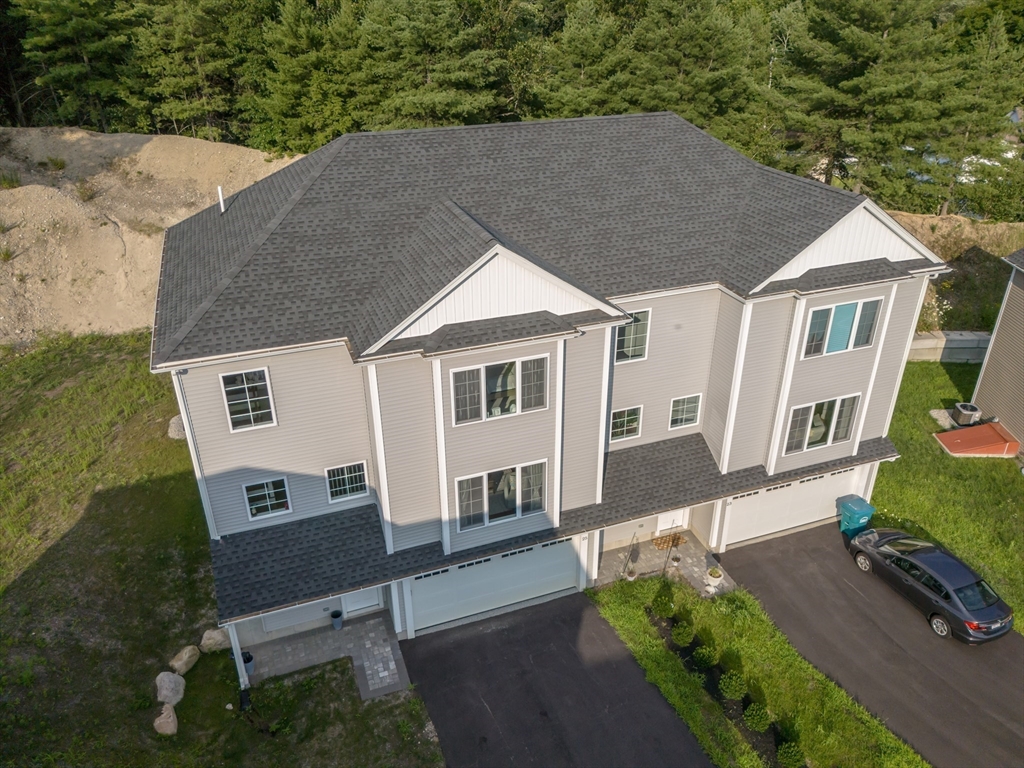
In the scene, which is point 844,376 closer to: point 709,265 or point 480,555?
point 709,265

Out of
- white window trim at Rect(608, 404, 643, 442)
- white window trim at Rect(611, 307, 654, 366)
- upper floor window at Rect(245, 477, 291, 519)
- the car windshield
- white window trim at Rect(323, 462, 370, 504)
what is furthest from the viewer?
white window trim at Rect(608, 404, 643, 442)

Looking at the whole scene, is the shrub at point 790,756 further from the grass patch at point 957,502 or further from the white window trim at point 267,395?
the white window trim at point 267,395

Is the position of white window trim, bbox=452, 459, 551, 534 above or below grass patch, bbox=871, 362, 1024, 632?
above

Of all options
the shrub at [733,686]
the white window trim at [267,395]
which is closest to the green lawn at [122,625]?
the white window trim at [267,395]

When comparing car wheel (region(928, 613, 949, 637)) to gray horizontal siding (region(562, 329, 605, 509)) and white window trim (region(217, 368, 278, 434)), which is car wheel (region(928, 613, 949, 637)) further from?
white window trim (region(217, 368, 278, 434))

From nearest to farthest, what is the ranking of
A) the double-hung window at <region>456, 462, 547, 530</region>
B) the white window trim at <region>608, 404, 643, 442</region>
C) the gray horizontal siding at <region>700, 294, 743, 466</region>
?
1. the double-hung window at <region>456, 462, 547, 530</region>
2. the gray horizontal siding at <region>700, 294, 743, 466</region>
3. the white window trim at <region>608, 404, 643, 442</region>

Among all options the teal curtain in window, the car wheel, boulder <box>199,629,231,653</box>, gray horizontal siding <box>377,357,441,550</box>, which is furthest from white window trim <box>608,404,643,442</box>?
boulder <box>199,629,231,653</box>

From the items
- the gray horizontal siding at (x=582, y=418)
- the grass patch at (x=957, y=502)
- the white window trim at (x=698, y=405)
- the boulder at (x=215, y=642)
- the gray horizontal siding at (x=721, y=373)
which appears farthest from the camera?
the grass patch at (x=957, y=502)
